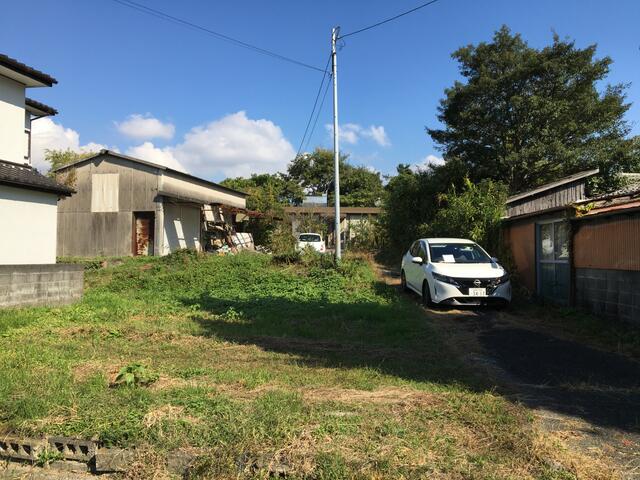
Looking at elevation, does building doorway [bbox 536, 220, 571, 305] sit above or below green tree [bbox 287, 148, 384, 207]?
below

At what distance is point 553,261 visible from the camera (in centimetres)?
1040

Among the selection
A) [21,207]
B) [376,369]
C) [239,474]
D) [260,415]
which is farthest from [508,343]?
[21,207]

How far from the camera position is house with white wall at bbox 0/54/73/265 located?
430 inches

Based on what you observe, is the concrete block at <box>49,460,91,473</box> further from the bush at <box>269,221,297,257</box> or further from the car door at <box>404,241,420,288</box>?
the bush at <box>269,221,297,257</box>

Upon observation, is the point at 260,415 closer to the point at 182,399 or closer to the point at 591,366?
the point at 182,399

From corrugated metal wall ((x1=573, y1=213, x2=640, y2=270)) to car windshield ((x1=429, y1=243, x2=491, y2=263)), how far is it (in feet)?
6.55

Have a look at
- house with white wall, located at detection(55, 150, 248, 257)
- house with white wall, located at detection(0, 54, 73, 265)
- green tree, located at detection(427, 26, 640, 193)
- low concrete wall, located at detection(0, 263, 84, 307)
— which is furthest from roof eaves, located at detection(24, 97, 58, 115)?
green tree, located at detection(427, 26, 640, 193)

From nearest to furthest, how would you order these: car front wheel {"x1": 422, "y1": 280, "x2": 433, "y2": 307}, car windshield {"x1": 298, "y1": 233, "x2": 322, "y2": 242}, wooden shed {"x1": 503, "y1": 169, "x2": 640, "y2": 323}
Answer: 1. wooden shed {"x1": 503, "y1": 169, "x2": 640, "y2": 323}
2. car front wheel {"x1": 422, "y1": 280, "x2": 433, "y2": 307}
3. car windshield {"x1": 298, "y1": 233, "x2": 322, "y2": 242}

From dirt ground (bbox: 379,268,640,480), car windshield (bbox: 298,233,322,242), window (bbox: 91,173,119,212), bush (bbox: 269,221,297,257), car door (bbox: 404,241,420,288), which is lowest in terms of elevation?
dirt ground (bbox: 379,268,640,480)

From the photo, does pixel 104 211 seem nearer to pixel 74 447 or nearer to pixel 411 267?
pixel 411 267

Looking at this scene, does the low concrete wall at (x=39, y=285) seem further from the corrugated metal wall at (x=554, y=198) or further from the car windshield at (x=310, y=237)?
the corrugated metal wall at (x=554, y=198)

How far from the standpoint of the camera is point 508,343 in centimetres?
718

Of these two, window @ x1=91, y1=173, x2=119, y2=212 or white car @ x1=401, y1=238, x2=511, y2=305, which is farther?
window @ x1=91, y1=173, x2=119, y2=212

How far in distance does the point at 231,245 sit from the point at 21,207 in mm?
15933
